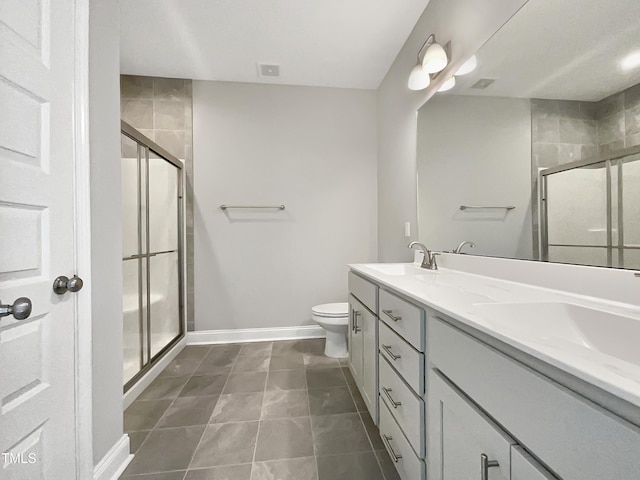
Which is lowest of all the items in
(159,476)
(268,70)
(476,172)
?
(159,476)

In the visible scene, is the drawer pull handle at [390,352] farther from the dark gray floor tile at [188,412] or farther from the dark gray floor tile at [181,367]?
the dark gray floor tile at [181,367]

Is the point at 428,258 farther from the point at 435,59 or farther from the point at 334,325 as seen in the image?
the point at 435,59

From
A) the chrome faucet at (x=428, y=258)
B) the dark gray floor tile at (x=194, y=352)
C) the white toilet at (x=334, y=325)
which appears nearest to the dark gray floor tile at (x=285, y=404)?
the white toilet at (x=334, y=325)

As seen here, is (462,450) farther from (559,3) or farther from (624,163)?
(559,3)

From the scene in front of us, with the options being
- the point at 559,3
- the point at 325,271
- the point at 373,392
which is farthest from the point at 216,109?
the point at 373,392

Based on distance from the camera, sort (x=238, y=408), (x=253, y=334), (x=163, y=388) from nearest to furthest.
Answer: (x=238, y=408) < (x=163, y=388) < (x=253, y=334)

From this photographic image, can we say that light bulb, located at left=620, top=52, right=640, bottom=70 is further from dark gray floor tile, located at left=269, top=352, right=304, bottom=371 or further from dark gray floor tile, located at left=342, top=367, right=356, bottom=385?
dark gray floor tile, located at left=269, top=352, right=304, bottom=371

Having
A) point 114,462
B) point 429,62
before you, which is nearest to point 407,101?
point 429,62

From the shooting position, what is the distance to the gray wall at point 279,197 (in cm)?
260

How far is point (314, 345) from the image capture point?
2.51 metres

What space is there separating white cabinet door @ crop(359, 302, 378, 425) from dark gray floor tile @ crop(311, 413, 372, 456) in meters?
0.11

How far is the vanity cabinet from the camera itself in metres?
1.32

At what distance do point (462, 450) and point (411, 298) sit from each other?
42cm

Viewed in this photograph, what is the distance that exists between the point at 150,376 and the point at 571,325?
7.59ft
